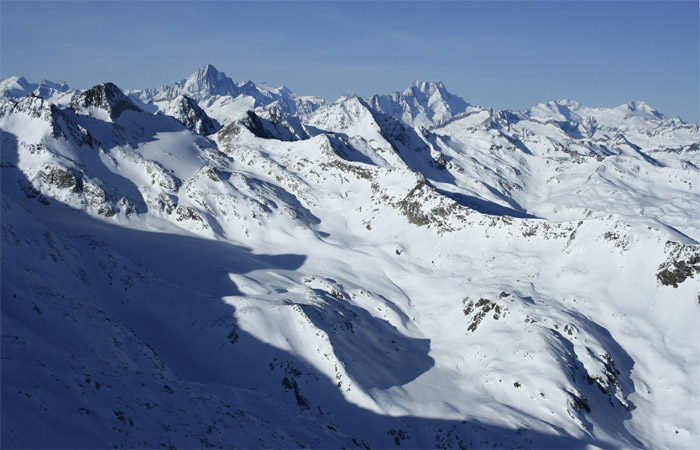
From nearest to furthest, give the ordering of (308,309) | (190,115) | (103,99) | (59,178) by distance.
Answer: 1. (308,309)
2. (59,178)
3. (103,99)
4. (190,115)

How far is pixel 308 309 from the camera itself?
42.6 metres

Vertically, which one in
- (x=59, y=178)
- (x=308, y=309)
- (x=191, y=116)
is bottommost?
(x=59, y=178)

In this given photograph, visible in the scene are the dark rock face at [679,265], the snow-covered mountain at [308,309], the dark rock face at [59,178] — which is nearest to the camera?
the snow-covered mountain at [308,309]

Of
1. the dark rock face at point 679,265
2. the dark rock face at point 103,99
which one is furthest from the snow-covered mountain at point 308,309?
the dark rock face at point 103,99

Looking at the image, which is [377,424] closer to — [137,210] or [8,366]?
[8,366]

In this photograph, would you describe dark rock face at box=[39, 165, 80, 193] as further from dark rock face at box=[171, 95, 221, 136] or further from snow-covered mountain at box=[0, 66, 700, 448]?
dark rock face at box=[171, 95, 221, 136]

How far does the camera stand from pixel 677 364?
A: 43.5 m

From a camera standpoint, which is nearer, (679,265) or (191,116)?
(679,265)

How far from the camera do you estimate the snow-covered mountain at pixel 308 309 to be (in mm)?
22812

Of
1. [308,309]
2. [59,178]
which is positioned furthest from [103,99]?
[308,309]

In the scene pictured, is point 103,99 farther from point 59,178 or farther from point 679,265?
point 679,265

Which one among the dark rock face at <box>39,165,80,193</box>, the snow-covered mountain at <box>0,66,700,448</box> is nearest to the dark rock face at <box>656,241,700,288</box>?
the snow-covered mountain at <box>0,66,700,448</box>

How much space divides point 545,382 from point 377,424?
15.3 m

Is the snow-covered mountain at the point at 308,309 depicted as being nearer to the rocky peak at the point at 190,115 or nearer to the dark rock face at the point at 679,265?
the dark rock face at the point at 679,265
